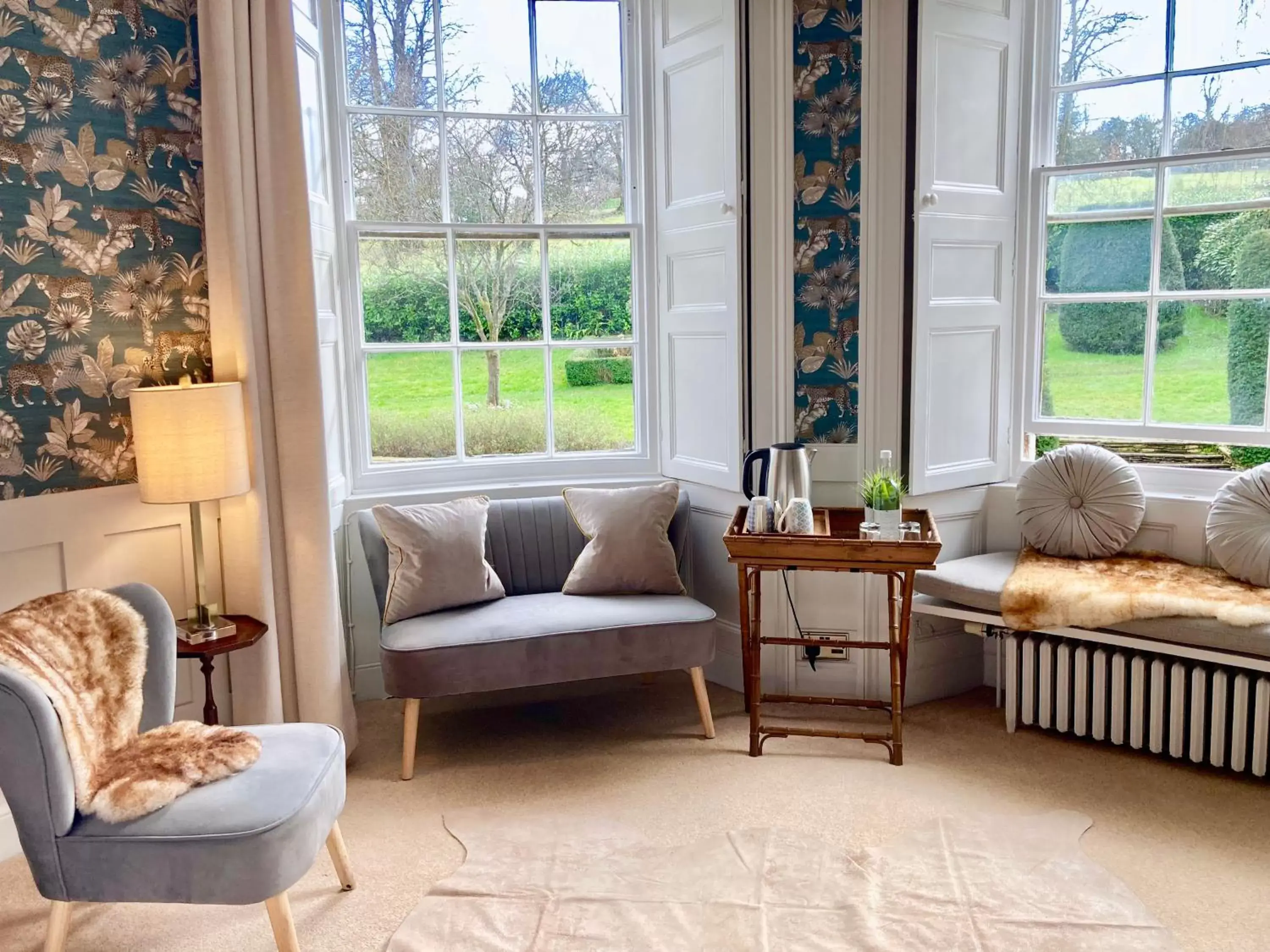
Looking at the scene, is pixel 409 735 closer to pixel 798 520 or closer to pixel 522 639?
pixel 522 639

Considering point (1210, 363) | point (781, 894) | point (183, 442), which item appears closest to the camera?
point (781, 894)

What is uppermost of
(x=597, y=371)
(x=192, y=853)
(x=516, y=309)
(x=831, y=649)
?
(x=516, y=309)

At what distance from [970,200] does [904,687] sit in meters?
1.73

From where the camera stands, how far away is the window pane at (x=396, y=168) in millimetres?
3924

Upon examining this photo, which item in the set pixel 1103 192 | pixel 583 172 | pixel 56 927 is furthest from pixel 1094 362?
pixel 56 927

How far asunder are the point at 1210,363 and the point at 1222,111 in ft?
2.77

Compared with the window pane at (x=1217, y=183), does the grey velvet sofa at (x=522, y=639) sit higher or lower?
lower

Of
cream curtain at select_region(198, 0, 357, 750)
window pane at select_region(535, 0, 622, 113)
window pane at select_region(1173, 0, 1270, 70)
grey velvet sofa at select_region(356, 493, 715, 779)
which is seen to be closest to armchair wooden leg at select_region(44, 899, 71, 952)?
cream curtain at select_region(198, 0, 357, 750)

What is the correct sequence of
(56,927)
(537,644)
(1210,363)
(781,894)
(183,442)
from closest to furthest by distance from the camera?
1. (56,927)
2. (781,894)
3. (183,442)
4. (537,644)
5. (1210,363)

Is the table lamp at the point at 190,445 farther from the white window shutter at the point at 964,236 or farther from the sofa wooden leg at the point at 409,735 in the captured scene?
the white window shutter at the point at 964,236

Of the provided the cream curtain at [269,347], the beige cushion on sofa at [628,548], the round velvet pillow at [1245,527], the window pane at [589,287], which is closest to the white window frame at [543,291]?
the window pane at [589,287]

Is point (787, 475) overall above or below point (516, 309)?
below

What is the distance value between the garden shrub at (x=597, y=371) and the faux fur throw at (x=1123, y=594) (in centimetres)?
165

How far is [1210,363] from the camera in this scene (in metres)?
3.72
